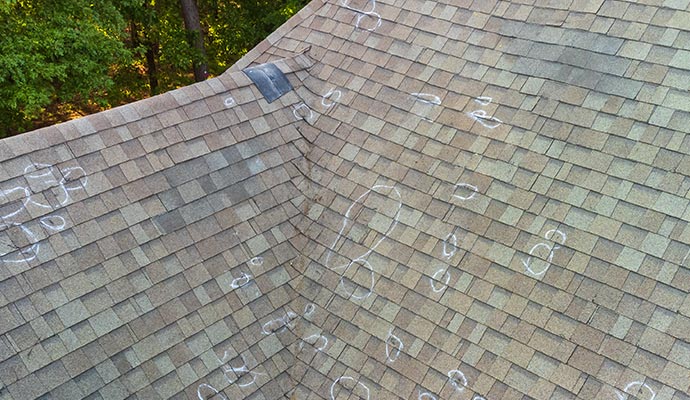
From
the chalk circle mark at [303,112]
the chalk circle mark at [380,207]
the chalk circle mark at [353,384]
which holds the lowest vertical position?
the chalk circle mark at [353,384]

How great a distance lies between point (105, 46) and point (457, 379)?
8748 millimetres

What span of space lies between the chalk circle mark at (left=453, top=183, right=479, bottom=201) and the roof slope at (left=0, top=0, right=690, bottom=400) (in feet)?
0.11

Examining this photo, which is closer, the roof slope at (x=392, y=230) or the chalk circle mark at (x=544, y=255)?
the roof slope at (x=392, y=230)

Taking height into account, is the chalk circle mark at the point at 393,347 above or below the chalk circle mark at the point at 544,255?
below

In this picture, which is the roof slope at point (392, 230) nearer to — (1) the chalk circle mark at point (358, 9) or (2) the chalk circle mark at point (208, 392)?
(2) the chalk circle mark at point (208, 392)

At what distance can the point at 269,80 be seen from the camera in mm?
6516

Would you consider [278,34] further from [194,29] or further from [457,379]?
[194,29]

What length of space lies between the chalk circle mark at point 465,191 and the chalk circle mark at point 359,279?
92cm

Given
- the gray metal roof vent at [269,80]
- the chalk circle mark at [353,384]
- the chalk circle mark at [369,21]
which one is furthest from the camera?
the chalk circle mark at [369,21]

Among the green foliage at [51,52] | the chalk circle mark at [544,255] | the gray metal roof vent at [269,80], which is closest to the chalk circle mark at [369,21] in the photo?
the gray metal roof vent at [269,80]

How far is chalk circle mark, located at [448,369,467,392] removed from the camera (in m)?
4.67

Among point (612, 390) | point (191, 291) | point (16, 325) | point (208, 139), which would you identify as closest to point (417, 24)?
point (208, 139)

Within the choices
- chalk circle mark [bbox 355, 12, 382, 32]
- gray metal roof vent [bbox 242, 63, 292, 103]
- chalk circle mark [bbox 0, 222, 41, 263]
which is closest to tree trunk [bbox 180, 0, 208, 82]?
chalk circle mark [bbox 355, 12, 382, 32]

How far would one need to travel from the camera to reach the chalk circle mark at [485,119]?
222 inches
